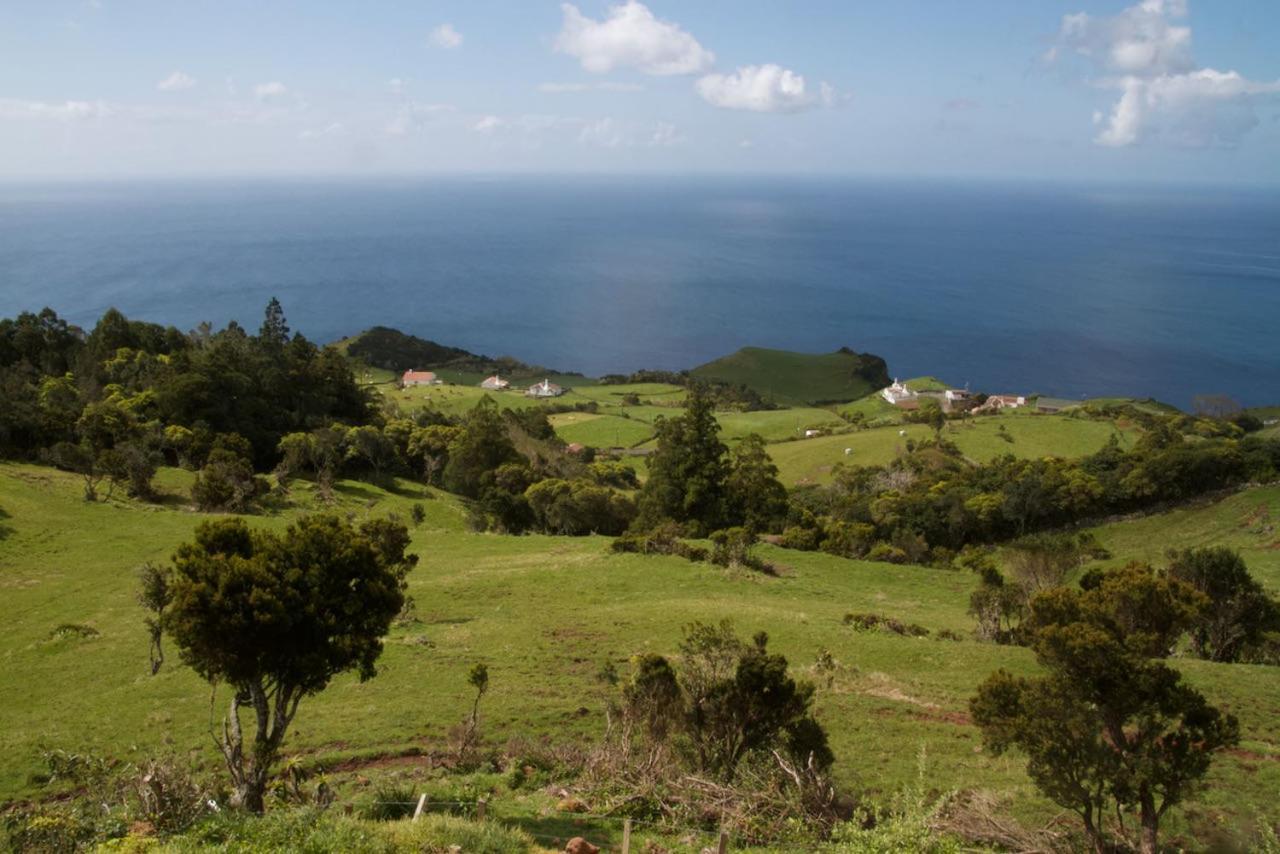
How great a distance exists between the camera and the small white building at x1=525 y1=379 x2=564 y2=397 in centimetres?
10133

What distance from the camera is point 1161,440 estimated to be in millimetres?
49938

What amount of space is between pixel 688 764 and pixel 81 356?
6129 cm

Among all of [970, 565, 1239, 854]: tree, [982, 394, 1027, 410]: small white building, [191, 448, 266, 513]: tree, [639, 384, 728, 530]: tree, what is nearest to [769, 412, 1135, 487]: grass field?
[982, 394, 1027, 410]: small white building

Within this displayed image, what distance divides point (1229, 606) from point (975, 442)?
4656 cm

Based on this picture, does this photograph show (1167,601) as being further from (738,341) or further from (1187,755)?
(738,341)

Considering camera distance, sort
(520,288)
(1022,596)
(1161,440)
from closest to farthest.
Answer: (1022,596) < (1161,440) < (520,288)

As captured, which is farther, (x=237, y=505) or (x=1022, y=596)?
(x=237, y=505)

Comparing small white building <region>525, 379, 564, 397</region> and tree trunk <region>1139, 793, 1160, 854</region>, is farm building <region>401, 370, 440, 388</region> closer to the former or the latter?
small white building <region>525, 379, 564, 397</region>

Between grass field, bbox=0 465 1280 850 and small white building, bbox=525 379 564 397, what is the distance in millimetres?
70280

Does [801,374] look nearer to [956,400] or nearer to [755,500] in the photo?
[956,400]

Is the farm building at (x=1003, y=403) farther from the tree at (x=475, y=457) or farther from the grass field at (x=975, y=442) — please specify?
the tree at (x=475, y=457)

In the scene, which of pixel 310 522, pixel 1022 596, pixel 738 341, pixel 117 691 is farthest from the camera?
pixel 738 341

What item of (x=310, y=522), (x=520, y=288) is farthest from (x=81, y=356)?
(x=520, y=288)

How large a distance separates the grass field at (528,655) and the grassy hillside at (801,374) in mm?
86249
